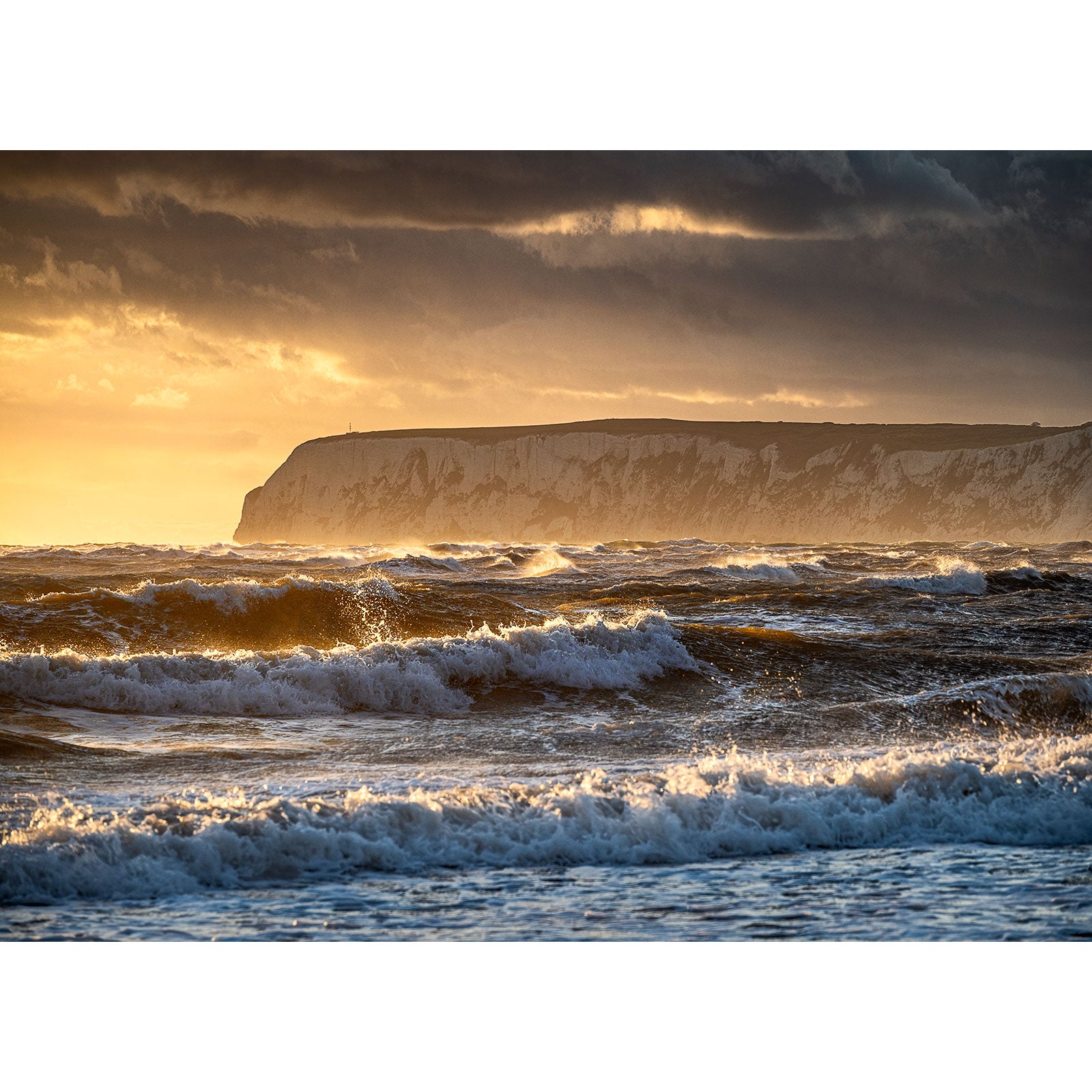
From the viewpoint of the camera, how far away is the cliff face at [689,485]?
41531 millimetres

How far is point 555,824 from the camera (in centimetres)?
532

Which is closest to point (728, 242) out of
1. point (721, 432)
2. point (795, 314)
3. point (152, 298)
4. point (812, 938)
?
point (795, 314)

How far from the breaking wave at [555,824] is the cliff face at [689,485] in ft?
115

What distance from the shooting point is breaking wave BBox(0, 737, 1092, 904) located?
4.73 meters

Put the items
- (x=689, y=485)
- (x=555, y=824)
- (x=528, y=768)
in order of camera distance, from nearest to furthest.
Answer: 1. (x=555, y=824)
2. (x=528, y=768)
3. (x=689, y=485)

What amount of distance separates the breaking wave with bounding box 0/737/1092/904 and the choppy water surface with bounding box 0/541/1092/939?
2 cm

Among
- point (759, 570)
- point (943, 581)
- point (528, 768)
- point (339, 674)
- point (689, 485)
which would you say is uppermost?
point (689, 485)

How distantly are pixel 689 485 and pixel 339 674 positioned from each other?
47.1 meters

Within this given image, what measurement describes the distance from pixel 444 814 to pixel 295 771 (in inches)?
62.3

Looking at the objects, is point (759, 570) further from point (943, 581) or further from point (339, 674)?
point (339, 674)

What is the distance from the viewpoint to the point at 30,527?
7.95 metres

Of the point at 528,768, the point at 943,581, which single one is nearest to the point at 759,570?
the point at 943,581

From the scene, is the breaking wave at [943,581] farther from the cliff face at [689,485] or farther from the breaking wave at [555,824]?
the cliff face at [689,485]
